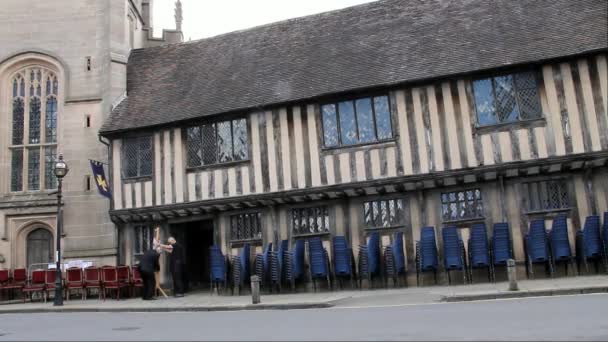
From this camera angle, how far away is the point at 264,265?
14.1 m

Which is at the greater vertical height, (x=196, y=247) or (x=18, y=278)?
(x=196, y=247)

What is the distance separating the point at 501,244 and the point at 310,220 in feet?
15.0

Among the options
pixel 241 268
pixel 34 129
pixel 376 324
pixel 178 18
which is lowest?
pixel 376 324

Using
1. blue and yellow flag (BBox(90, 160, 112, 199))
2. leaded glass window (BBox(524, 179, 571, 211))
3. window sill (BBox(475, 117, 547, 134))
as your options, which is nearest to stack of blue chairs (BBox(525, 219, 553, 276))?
leaded glass window (BBox(524, 179, 571, 211))

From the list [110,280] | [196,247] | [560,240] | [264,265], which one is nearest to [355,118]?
[264,265]

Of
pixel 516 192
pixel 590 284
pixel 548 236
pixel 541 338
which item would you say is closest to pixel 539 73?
pixel 516 192

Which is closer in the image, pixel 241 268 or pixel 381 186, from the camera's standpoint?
pixel 381 186

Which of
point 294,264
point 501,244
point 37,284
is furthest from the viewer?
point 37,284

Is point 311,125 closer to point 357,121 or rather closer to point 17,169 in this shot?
point 357,121

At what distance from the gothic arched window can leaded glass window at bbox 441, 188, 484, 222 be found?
452 inches

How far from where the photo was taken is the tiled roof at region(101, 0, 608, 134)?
45.1 feet

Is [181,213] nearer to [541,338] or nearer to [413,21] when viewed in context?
[413,21]

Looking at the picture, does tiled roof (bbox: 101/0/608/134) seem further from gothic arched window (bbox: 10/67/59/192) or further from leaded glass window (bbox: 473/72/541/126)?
gothic arched window (bbox: 10/67/59/192)

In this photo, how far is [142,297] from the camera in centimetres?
1488
